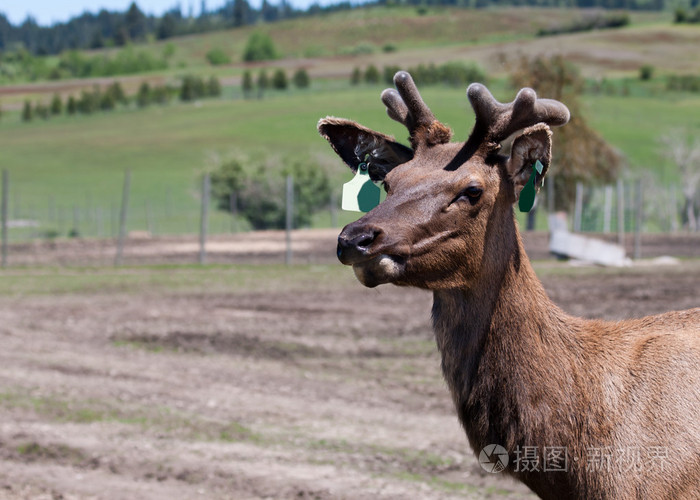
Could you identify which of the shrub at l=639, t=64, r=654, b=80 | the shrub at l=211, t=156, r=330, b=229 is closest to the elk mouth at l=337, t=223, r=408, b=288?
the shrub at l=211, t=156, r=330, b=229

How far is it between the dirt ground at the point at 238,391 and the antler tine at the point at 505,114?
3389mm

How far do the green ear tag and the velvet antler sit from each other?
1.04 feet

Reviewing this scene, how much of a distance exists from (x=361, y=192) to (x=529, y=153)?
2.97 ft

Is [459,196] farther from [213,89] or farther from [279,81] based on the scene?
[213,89]

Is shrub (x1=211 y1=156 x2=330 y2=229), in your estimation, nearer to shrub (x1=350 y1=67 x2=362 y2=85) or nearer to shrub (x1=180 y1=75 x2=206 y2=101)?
shrub (x1=350 y1=67 x2=362 y2=85)

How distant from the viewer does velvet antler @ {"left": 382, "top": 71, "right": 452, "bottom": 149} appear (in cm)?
426

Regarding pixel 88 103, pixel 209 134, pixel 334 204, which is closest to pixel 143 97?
pixel 88 103

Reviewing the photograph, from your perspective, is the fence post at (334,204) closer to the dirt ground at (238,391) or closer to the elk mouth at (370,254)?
the dirt ground at (238,391)

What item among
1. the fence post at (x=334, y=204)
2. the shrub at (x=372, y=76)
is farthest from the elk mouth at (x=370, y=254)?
the shrub at (x=372, y=76)

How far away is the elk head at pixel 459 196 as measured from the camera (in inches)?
145

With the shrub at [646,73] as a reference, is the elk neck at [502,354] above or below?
below

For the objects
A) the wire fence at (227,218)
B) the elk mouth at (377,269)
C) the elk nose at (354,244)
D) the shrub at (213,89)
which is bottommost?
the wire fence at (227,218)

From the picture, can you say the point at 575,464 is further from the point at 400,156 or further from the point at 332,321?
the point at 332,321

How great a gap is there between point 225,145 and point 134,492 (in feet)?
253
